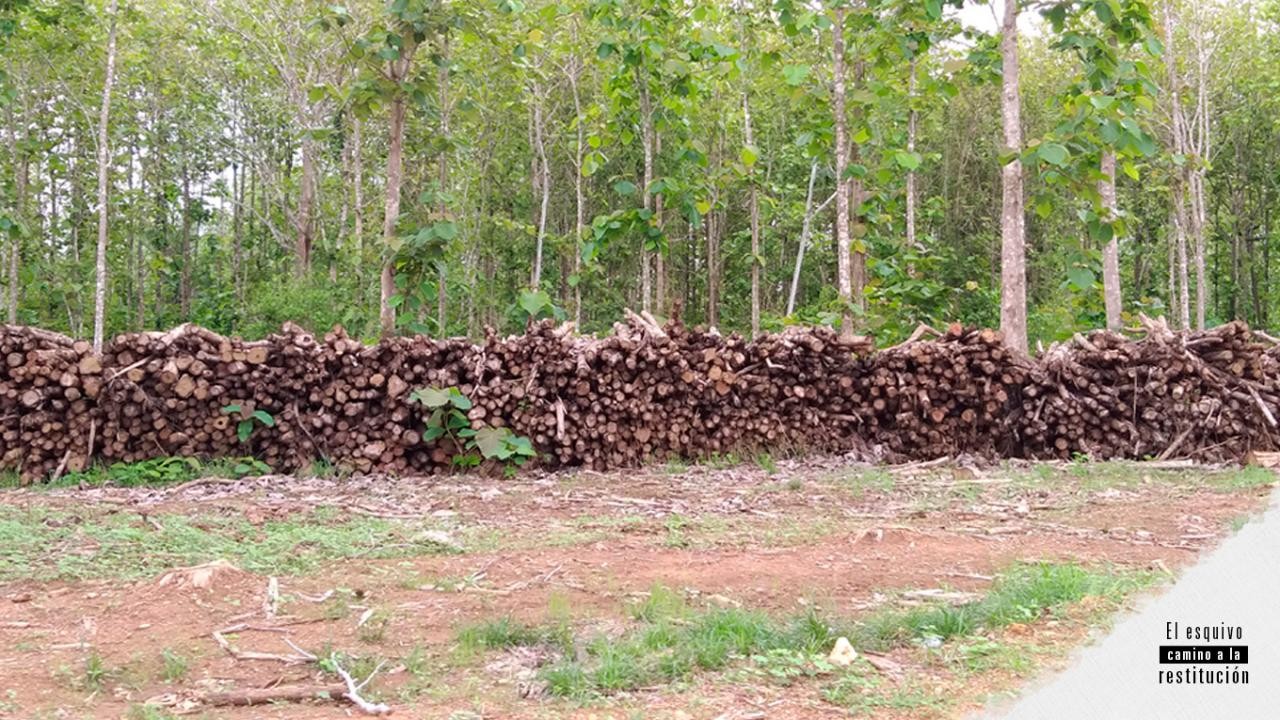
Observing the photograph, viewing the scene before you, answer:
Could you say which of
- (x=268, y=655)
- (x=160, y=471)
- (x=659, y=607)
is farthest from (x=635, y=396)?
(x=268, y=655)

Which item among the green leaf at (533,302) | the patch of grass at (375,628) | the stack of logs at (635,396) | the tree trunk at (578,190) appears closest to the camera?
the patch of grass at (375,628)

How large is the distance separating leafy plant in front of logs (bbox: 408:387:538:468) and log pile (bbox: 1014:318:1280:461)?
16.7 feet

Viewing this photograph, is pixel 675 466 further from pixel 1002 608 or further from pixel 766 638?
pixel 766 638

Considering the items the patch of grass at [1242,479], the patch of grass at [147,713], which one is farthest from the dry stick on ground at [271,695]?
the patch of grass at [1242,479]

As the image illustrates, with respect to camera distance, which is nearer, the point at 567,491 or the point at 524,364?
the point at 567,491

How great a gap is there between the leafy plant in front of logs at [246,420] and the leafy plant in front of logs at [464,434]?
4.12 ft

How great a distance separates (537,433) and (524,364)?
654 millimetres

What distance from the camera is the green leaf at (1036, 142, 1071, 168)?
9.12 m

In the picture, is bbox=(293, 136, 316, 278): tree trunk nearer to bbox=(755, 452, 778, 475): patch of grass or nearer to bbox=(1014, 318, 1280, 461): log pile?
bbox=(755, 452, 778, 475): patch of grass

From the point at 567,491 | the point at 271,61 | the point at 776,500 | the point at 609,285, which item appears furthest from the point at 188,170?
the point at 776,500

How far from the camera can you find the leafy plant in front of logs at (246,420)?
27.2ft

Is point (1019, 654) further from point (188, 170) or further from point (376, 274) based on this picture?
point (188, 170)

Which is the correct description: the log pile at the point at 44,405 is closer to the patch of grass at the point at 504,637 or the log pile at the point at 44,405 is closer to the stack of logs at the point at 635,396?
the stack of logs at the point at 635,396

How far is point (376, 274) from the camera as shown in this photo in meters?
16.1
